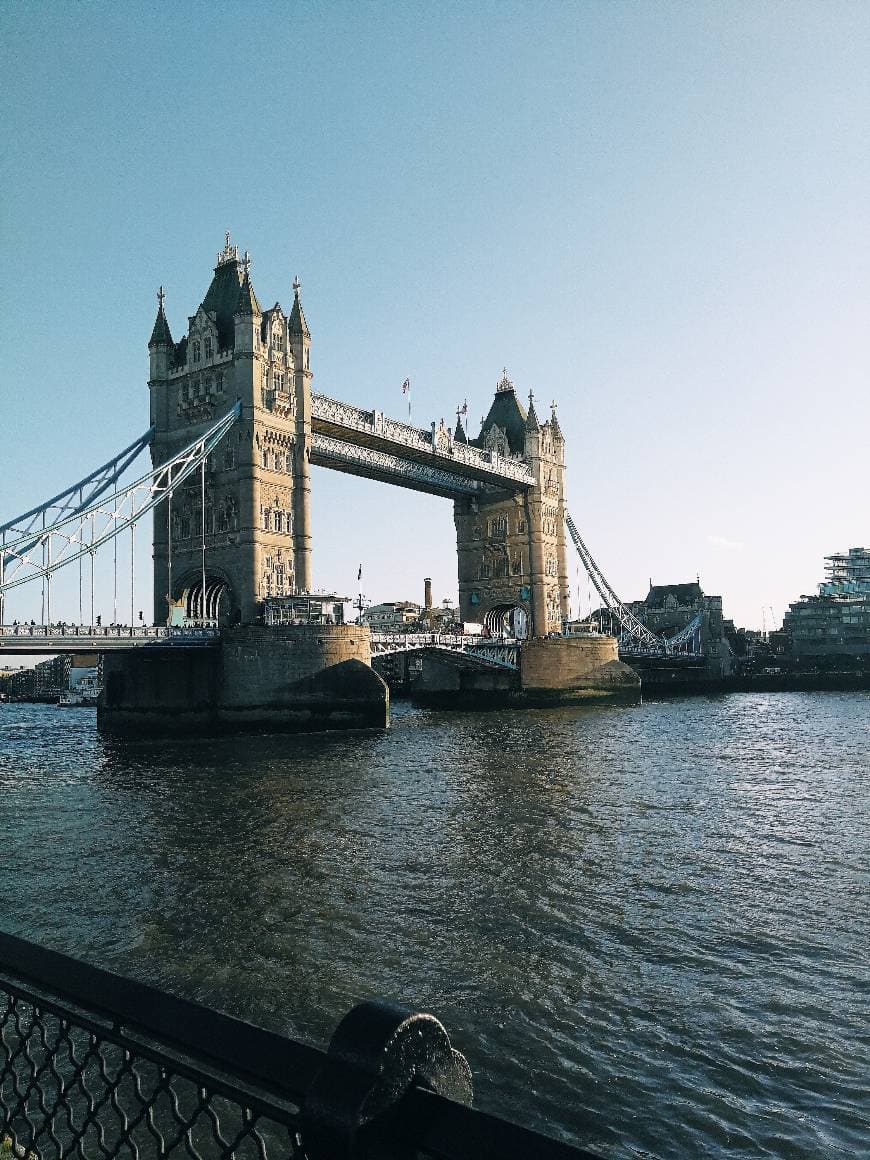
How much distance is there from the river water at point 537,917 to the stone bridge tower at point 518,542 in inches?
1982

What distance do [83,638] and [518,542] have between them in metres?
49.3

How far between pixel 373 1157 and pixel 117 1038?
107 cm

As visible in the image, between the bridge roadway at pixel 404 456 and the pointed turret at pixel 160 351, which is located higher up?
the pointed turret at pixel 160 351

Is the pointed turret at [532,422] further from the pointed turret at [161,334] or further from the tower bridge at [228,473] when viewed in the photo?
the pointed turret at [161,334]

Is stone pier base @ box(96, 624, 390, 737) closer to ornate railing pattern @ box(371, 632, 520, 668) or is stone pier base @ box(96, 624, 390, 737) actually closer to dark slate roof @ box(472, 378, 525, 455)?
ornate railing pattern @ box(371, 632, 520, 668)

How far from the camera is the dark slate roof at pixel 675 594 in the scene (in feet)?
433

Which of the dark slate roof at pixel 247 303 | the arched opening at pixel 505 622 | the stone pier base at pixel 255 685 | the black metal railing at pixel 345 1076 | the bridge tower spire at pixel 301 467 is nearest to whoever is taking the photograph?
the black metal railing at pixel 345 1076

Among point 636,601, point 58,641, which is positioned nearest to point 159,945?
point 58,641

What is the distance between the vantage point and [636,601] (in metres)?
145

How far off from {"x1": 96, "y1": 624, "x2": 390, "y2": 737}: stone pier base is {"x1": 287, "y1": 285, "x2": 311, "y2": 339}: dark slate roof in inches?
830

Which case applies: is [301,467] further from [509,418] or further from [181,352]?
[509,418]

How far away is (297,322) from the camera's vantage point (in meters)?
56.8

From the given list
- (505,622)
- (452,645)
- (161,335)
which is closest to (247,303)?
(161,335)

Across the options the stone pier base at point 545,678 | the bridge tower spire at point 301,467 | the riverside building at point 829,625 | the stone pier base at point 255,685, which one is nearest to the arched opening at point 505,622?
the stone pier base at point 545,678
